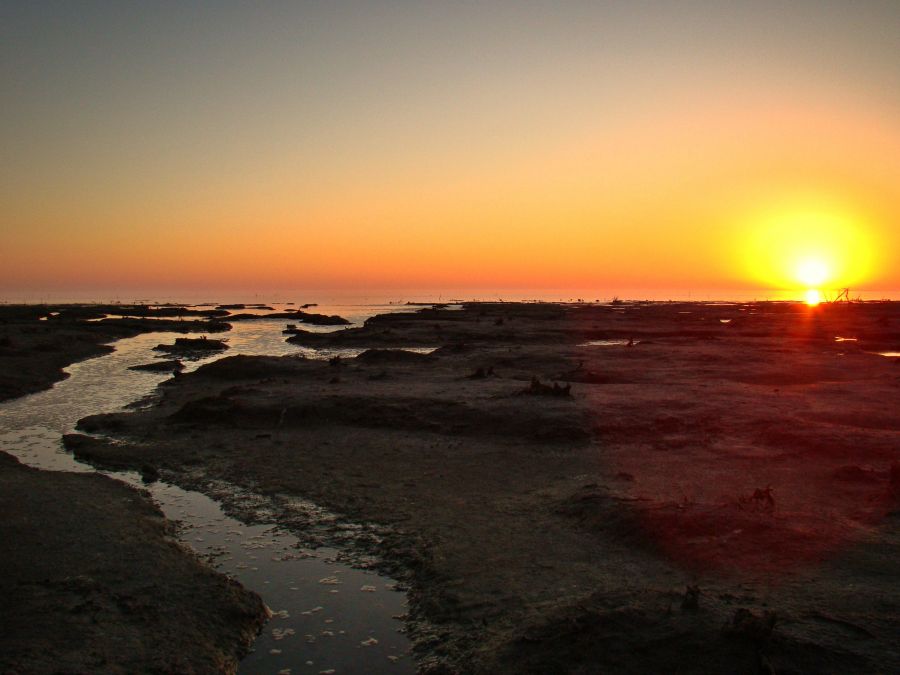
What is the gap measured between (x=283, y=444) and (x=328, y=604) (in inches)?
383

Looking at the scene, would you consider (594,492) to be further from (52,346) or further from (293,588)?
(52,346)

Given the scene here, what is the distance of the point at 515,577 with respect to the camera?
8.97 meters

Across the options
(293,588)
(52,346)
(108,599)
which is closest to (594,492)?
(293,588)

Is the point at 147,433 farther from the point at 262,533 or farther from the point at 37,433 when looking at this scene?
the point at 262,533

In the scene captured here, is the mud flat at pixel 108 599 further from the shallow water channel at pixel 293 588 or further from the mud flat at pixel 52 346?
the mud flat at pixel 52 346


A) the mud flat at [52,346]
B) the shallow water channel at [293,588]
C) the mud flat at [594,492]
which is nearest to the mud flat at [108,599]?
the shallow water channel at [293,588]

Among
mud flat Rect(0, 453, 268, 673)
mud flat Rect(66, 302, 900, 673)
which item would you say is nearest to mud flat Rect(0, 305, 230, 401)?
mud flat Rect(66, 302, 900, 673)

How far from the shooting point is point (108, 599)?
26.8 feet

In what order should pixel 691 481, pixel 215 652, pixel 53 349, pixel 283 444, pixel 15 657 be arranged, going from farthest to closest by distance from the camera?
1. pixel 53 349
2. pixel 283 444
3. pixel 691 481
4. pixel 215 652
5. pixel 15 657

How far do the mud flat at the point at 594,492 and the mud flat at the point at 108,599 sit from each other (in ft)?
7.50

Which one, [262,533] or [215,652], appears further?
[262,533]

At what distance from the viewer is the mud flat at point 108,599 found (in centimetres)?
696

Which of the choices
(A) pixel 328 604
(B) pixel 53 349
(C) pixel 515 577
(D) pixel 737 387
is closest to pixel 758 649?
(C) pixel 515 577

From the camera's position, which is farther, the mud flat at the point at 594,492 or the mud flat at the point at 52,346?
the mud flat at the point at 52,346
